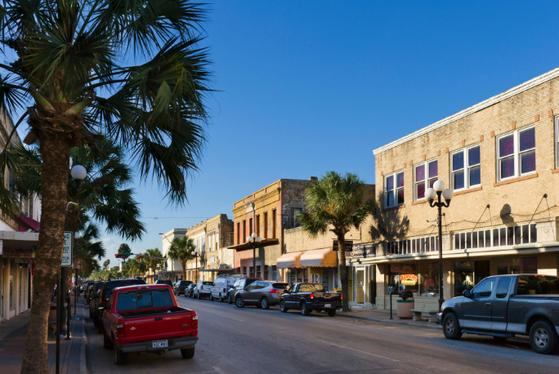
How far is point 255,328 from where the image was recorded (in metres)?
19.2

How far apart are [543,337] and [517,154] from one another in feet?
30.0

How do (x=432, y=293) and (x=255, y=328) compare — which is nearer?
(x=255, y=328)

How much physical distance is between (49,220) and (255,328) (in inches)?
473

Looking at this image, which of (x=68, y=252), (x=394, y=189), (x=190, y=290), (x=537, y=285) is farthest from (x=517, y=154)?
(x=190, y=290)

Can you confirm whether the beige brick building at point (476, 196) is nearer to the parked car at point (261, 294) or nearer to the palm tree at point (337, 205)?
the palm tree at point (337, 205)

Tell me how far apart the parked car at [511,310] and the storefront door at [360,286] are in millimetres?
15236

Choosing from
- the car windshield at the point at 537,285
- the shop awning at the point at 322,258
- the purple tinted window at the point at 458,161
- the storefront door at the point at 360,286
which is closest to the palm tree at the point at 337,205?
the storefront door at the point at 360,286

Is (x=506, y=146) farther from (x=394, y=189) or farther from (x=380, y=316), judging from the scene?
(x=380, y=316)

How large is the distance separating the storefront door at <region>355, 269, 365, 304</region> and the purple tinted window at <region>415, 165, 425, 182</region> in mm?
7285

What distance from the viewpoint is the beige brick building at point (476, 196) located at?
1878 centimetres

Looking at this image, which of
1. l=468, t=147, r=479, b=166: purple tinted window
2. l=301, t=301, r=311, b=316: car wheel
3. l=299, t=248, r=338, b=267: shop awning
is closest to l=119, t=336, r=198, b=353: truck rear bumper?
l=301, t=301, r=311, b=316: car wheel

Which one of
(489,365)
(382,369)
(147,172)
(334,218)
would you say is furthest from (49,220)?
(334,218)

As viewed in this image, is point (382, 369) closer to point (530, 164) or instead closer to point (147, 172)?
point (147, 172)

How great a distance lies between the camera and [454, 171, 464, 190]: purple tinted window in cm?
2335
